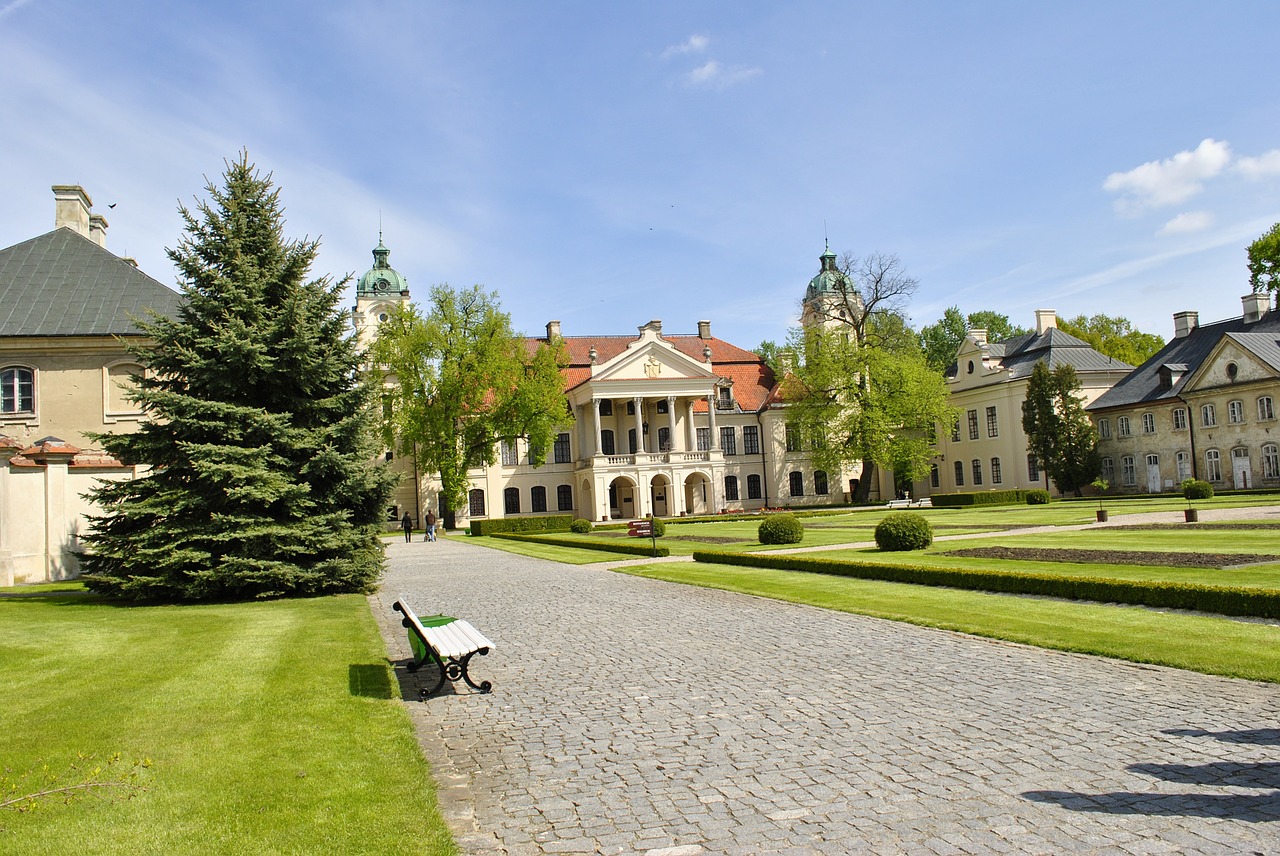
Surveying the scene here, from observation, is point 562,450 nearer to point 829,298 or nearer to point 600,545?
point 829,298

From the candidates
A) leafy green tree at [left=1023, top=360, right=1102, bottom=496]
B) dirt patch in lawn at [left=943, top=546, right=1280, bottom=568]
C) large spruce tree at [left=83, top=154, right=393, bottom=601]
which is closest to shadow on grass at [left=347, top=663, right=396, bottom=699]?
large spruce tree at [left=83, top=154, right=393, bottom=601]

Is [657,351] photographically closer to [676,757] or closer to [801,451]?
[801,451]

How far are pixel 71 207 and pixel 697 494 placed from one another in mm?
36901

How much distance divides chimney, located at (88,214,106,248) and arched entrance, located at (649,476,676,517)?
32.0 m

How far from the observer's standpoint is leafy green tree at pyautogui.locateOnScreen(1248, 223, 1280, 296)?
153 feet

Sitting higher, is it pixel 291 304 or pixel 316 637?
A: pixel 291 304

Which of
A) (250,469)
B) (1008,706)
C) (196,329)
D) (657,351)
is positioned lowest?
(1008,706)

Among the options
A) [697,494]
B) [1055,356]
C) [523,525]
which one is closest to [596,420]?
[697,494]

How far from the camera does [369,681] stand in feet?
29.1

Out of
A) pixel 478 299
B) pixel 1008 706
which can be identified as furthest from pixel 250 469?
pixel 478 299

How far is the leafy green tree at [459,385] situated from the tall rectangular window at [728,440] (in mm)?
14667

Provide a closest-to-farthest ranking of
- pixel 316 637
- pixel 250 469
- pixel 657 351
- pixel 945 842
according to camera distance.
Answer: pixel 945 842
pixel 316 637
pixel 250 469
pixel 657 351

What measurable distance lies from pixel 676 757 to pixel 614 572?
14453mm

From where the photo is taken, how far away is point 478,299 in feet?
156
